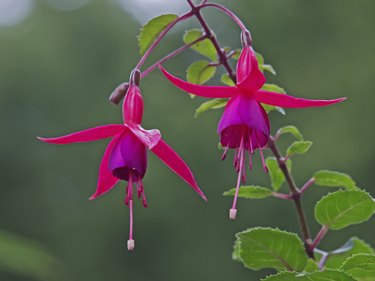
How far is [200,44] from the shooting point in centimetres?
85

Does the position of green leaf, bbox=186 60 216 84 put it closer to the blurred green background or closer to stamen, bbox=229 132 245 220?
stamen, bbox=229 132 245 220

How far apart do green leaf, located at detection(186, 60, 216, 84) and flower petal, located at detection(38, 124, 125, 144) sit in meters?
0.24

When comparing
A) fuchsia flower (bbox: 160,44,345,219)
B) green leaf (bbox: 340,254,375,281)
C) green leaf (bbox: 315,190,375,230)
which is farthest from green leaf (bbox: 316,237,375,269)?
fuchsia flower (bbox: 160,44,345,219)

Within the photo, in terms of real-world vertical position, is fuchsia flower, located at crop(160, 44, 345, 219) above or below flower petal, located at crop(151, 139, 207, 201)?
above

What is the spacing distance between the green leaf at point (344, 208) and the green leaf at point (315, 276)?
0.47 feet

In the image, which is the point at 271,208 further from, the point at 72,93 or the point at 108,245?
the point at 72,93

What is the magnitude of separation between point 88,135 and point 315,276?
23 centimetres

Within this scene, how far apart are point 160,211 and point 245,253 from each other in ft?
24.2

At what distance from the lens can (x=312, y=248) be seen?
2.46 feet

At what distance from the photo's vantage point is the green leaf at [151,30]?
30.2 inches

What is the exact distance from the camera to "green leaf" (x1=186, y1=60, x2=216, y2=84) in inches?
33.2

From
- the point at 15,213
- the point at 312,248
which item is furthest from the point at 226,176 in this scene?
the point at 312,248

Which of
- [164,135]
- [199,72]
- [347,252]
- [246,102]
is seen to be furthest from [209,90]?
[164,135]

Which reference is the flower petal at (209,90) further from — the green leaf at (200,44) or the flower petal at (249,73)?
the green leaf at (200,44)
